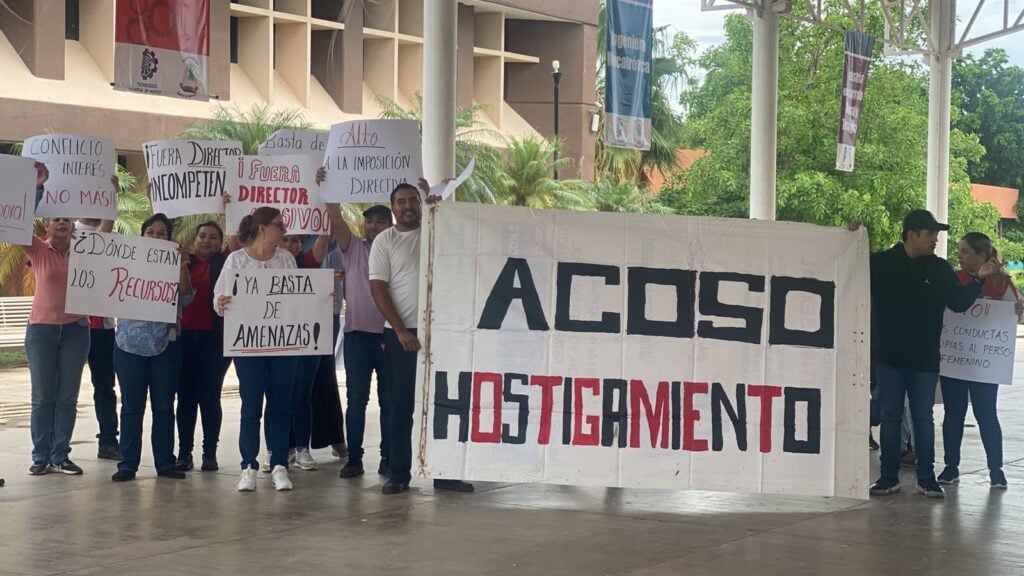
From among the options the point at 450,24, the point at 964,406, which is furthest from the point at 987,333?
the point at 450,24

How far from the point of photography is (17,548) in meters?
7.13

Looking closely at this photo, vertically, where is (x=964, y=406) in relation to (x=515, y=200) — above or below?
below

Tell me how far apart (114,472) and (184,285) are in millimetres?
1475

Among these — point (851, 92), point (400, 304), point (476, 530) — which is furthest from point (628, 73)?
point (476, 530)

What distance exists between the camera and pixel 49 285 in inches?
365

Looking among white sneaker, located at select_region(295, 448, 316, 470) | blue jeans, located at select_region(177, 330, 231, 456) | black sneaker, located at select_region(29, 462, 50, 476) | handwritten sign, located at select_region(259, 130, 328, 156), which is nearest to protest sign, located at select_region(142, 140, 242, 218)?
handwritten sign, located at select_region(259, 130, 328, 156)

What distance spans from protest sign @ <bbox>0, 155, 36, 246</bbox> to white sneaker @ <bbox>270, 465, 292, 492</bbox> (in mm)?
2218

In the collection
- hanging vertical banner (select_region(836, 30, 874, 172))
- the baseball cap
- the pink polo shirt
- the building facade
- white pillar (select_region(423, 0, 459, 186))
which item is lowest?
the pink polo shirt

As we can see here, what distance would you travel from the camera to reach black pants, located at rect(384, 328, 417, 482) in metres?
8.82

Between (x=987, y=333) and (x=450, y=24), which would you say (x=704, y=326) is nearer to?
(x=987, y=333)

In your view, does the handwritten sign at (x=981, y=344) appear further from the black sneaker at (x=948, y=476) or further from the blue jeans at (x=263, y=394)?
the blue jeans at (x=263, y=394)

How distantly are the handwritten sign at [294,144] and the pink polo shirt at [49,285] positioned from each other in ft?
6.11

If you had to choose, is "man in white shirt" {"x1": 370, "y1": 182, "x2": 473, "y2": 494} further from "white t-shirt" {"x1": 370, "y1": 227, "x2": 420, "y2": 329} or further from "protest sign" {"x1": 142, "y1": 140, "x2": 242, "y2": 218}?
"protest sign" {"x1": 142, "y1": 140, "x2": 242, "y2": 218}

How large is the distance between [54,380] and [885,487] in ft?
18.7
